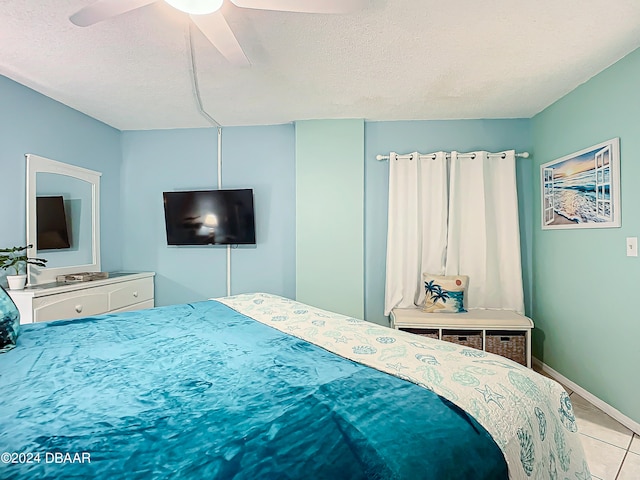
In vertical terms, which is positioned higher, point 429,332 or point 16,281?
point 16,281

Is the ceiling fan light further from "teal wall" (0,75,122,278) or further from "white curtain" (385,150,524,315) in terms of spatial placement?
"white curtain" (385,150,524,315)

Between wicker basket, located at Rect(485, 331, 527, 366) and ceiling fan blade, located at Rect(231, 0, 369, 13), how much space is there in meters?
2.68

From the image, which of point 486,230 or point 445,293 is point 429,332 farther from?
point 486,230

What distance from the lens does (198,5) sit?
145 cm

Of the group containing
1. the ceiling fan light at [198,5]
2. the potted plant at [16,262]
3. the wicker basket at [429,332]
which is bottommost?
the wicker basket at [429,332]

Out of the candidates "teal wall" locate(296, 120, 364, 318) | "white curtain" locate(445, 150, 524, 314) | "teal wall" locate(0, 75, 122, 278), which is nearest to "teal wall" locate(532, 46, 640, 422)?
"white curtain" locate(445, 150, 524, 314)

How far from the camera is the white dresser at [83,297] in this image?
2.44 meters

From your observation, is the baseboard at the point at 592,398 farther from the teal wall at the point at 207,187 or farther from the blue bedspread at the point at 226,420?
the teal wall at the point at 207,187

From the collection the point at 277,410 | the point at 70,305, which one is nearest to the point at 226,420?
the point at 277,410

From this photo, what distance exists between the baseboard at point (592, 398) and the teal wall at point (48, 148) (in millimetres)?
4309

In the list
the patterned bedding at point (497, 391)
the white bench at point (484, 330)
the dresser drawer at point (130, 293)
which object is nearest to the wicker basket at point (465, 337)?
the white bench at point (484, 330)

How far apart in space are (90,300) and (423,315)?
9.10ft

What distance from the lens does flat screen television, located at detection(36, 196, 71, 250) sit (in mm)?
2953

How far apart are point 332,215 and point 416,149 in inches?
41.7
